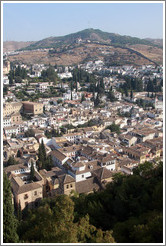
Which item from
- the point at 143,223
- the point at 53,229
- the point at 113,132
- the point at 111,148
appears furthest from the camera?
the point at 113,132

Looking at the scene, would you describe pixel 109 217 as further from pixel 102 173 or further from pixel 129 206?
pixel 102 173

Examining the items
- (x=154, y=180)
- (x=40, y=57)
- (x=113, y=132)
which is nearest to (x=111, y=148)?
(x=113, y=132)

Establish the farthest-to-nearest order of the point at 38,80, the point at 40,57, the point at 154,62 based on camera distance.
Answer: the point at 40,57 < the point at 154,62 < the point at 38,80

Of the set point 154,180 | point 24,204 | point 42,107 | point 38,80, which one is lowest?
point 24,204

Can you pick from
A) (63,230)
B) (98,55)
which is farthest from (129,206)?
(98,55)

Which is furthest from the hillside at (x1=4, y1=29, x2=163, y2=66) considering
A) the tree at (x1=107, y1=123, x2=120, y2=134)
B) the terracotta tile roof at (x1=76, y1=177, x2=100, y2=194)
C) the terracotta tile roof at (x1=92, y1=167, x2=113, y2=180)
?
the terracotta tile roof at (x1=76, y1=177, x2=100, y2=194)

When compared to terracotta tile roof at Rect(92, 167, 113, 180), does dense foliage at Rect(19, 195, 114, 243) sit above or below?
above

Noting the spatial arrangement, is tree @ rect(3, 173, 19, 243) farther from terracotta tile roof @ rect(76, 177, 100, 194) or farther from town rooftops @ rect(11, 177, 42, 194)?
terracotta tile roof @ rect(76, 177, 100, 194)

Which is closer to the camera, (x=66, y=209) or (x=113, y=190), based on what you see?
(x=66, y=209)

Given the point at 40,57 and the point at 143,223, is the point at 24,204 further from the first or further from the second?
the point at 40,57

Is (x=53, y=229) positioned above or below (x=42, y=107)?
below
